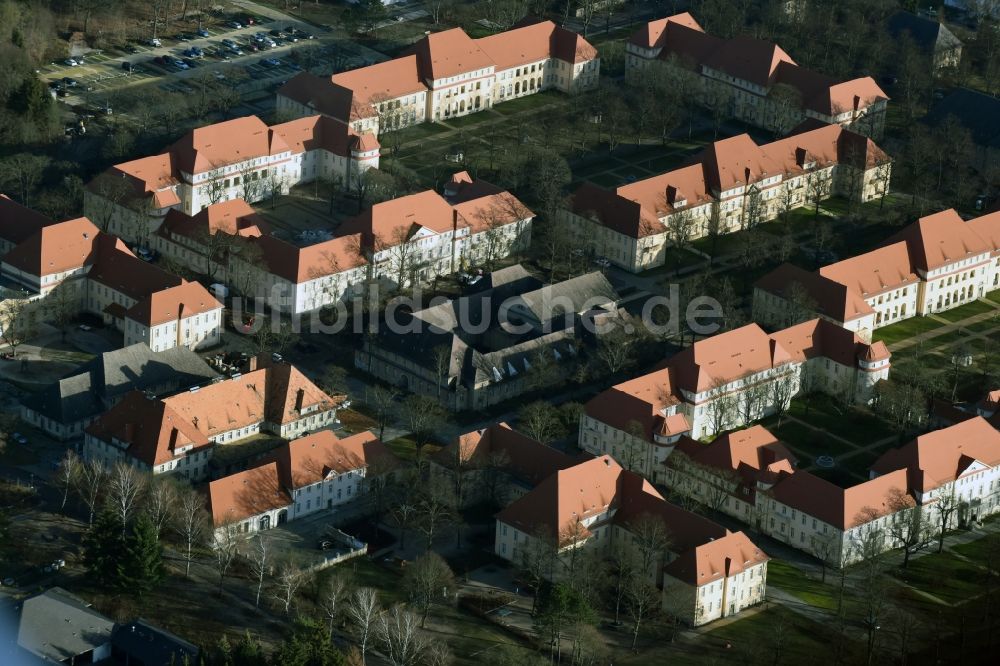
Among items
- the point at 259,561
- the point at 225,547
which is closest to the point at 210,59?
the point at 225,547

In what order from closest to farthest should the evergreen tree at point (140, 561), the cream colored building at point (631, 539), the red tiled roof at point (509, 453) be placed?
1. the evergreen tree at point (140, 561)
2. the cream colored building at point (631, 539)
3. the red tiled roof at point (509, 453)

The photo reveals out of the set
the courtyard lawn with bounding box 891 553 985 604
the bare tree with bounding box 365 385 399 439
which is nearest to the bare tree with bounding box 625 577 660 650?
the courtyard lawn with bounding box 891 553 985 604

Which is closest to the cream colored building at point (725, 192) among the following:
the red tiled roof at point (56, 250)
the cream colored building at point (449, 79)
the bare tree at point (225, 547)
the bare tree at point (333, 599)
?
the cream colored building at point (449, 79)

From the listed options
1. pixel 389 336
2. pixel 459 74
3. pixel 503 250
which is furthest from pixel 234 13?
pixel 389 336

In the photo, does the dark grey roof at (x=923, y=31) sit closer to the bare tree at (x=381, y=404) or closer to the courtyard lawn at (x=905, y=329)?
the courtyard lawn at (x=905, y=329)

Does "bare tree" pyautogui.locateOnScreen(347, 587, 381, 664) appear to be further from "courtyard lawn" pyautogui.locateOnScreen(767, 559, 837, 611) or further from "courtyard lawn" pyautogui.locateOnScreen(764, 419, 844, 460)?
"courtyard lawn" pyautogui.locateOnScreen(764, 419, 844, 460)
